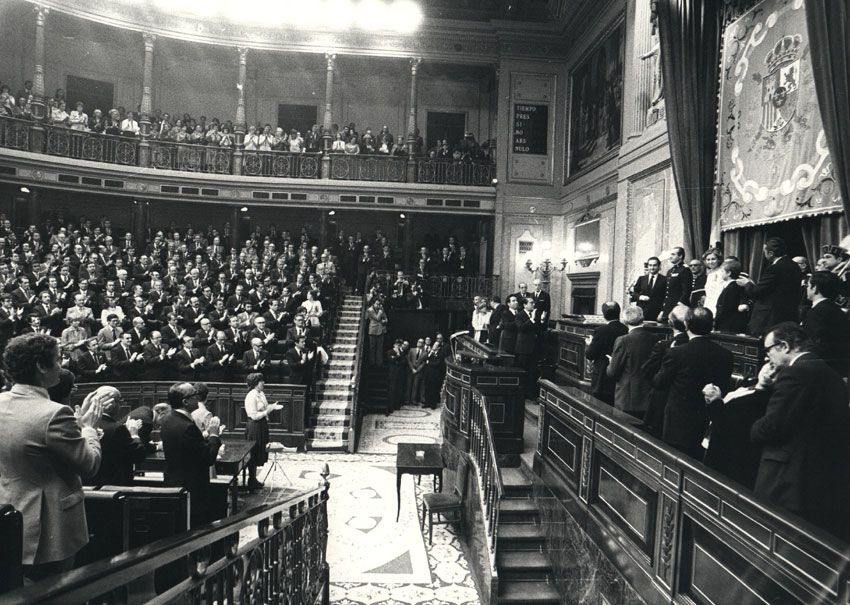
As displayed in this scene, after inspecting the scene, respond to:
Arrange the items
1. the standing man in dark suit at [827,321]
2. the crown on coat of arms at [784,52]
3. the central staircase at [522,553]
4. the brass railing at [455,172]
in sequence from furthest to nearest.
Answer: the brass railing at [455,172] → the crown on coat of arms at [784,52] → the central staircase at [522,553] → the standing man in dark suit at [827,321]

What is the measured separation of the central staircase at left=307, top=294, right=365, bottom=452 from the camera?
35.2 ft

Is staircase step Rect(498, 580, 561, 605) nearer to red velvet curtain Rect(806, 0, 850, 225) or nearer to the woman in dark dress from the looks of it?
the woman in dark dress

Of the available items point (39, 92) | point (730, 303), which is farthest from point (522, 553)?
point (39, 92)

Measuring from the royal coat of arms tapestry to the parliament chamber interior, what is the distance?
43 millimetres

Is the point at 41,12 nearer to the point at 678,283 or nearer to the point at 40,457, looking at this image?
the point at 678,283

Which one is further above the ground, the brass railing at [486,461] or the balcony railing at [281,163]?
the balcony railing at [281,163]

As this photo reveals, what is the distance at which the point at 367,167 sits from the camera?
17.4 metres

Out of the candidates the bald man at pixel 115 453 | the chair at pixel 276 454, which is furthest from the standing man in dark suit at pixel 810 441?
the chair at pixel 276 454

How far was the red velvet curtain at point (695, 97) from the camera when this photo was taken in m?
8.27

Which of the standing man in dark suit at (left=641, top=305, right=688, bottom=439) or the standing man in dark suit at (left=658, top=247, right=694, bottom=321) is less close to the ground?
the standing man in dark suit at (left=658, top=247, right=694, bottom=321)

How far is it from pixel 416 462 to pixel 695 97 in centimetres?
643

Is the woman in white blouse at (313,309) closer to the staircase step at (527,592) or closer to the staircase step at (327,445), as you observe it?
the staircase step at (327,445)

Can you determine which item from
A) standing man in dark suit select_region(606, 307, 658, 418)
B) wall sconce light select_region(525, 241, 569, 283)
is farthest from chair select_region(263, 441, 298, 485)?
wall sconce light select_region(525, 241, 569, 283)

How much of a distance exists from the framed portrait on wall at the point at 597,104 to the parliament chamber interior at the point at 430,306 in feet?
0.39
